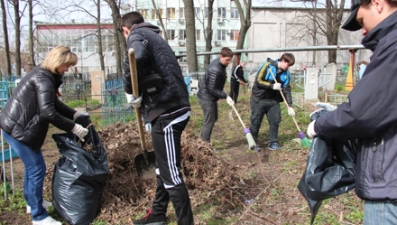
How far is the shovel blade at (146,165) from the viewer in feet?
10.9

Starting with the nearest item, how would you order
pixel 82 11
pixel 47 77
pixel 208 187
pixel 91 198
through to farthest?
pixel 47 77 < pixel 91 198 < pixel 208 187 < pixel 82 11

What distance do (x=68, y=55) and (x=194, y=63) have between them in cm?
1091

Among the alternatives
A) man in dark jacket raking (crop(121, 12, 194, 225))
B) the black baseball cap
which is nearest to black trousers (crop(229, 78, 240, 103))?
man in dark jacket raking (crop(121, 12, 194, 225))

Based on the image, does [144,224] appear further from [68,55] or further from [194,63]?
[194,63]

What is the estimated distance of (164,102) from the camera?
99.1 inches

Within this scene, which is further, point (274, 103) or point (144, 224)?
point (274, 103)

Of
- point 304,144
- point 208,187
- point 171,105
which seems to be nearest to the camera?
point 171,105

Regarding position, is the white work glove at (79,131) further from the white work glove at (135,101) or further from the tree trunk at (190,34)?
the tree trunk at (190,34)

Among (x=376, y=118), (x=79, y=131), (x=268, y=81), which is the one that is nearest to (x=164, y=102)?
(x=79, y=131)

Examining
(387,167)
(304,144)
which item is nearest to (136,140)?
(304,144)

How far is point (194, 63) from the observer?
537 inches

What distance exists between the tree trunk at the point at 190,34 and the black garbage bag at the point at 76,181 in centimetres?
995

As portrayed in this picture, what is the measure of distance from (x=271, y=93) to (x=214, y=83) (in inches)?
40.1

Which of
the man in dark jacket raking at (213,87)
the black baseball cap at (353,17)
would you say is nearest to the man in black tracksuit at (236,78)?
the man in dark jacket raking at (213,87)
